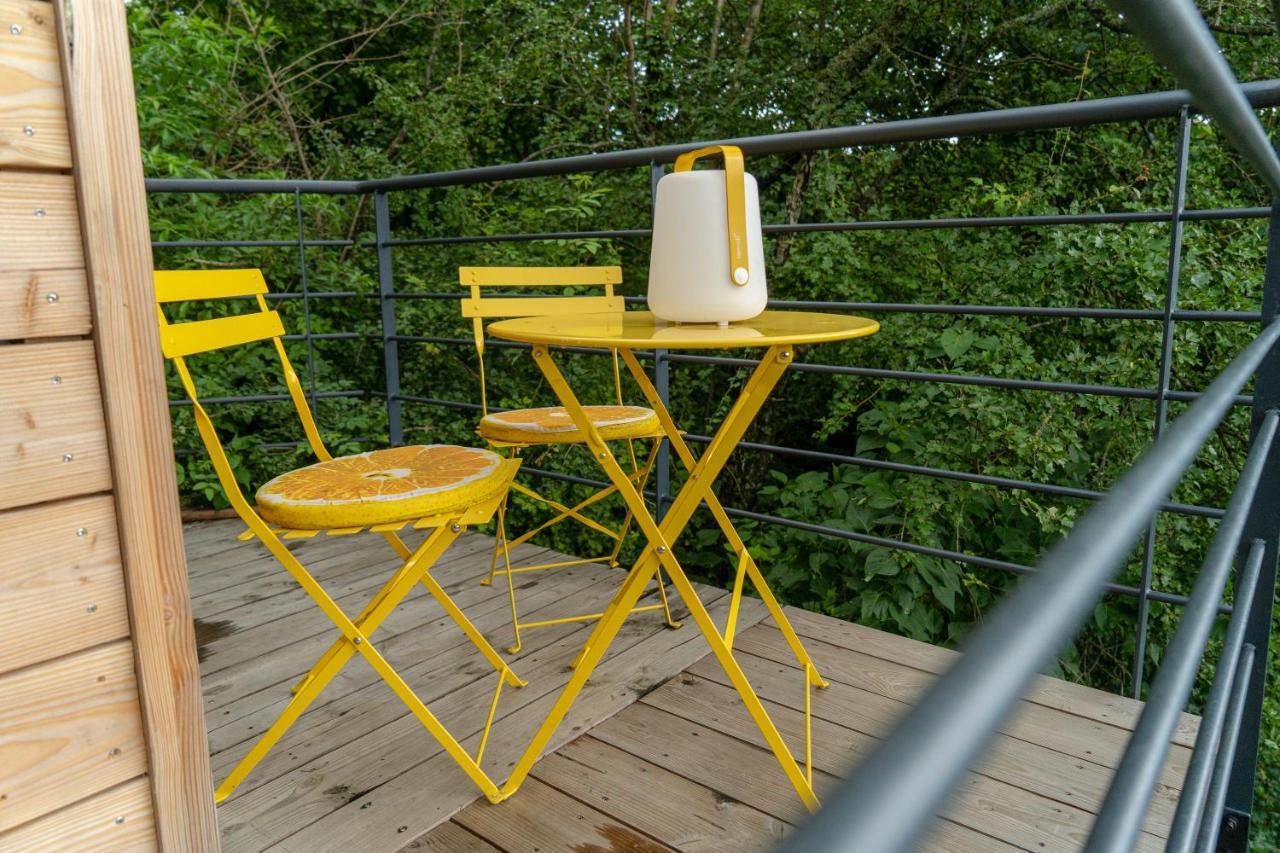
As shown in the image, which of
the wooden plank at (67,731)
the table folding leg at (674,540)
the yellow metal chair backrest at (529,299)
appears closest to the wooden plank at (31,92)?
the wooden plank at (67,731)

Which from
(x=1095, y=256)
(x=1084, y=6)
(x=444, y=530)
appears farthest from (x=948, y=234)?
(x=444, y=530)

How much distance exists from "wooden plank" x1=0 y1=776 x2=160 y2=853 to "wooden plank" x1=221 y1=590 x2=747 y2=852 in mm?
338

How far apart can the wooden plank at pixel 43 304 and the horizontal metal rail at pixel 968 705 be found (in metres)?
1.16

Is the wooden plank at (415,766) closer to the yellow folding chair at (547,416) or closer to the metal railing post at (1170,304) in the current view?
the yellow folding chair at (547,416)

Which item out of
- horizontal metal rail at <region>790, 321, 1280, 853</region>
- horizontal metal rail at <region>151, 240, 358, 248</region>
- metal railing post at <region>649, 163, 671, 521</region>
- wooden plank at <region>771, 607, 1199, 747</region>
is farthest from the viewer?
horizontal metal rail at <region>151, 240, 358, 248</region>

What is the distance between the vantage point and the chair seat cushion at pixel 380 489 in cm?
147

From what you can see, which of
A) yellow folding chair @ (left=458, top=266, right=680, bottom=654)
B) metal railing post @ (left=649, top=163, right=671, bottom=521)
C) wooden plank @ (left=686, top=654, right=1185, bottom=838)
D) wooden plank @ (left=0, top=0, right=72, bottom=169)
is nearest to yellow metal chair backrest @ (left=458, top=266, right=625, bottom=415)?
yellow folding chair @ (left=458, top=266, right=680, bottom=654)

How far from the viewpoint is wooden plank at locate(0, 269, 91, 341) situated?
3.38ft

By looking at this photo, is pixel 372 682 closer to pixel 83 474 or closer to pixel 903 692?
pixel 83 474

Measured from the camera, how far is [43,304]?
1.06 meters

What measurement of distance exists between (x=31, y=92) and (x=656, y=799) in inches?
54.0

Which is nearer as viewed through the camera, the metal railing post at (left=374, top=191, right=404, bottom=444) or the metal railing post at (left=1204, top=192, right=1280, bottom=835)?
the metal railing post at (left=1204, top=192, right=1280, bottom=835)

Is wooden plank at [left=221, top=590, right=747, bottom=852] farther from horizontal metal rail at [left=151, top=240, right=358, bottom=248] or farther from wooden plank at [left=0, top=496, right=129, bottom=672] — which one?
horizontal metal rail at [left=151, top=240, right=358, bottom=248]

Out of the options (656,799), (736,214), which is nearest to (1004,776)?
(656,799)
